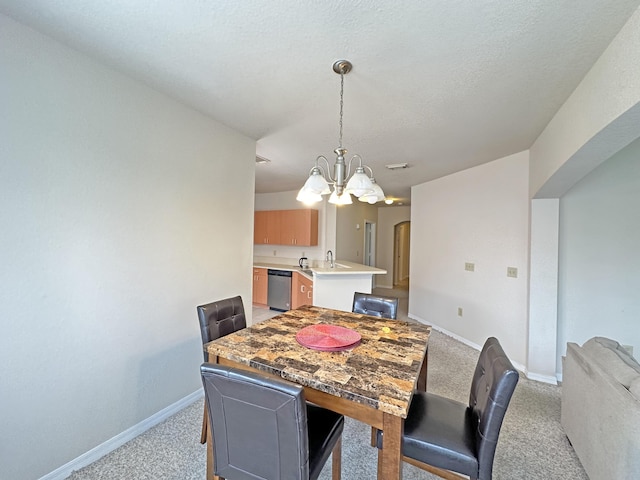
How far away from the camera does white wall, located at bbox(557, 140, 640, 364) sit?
2.63m

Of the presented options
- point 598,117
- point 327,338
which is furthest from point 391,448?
point 598,117

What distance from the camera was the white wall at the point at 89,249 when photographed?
4.63ft

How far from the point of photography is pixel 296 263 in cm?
592

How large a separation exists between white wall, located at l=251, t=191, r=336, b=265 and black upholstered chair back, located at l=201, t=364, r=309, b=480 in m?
4.55

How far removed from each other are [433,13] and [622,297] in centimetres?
319

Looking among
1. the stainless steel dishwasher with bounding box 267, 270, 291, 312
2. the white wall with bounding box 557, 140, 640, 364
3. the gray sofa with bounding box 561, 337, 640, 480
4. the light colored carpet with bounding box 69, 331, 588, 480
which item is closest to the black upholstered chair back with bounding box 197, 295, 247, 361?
the light colored carpet with bounding box 69, 331, 588, 480

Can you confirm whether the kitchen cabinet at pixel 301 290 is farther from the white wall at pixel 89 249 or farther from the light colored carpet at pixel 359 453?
the light colored carpet at pixel 359 453

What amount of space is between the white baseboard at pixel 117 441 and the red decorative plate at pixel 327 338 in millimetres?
1335

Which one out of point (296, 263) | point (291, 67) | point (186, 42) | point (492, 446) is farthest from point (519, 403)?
point (296, 263)

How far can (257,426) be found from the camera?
1.03m

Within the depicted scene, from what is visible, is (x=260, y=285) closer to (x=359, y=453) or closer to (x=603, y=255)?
(x=359, y=453)

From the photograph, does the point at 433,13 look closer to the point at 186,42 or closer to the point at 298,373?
the point at 186,42

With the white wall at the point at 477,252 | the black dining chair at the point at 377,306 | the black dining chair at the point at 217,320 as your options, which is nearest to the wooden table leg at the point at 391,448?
the black dining chair at the point at 217,320

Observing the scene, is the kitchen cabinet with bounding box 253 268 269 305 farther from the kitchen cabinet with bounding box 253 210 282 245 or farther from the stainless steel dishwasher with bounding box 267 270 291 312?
the kitchen cabinet with bounding box 253 210 282 245
